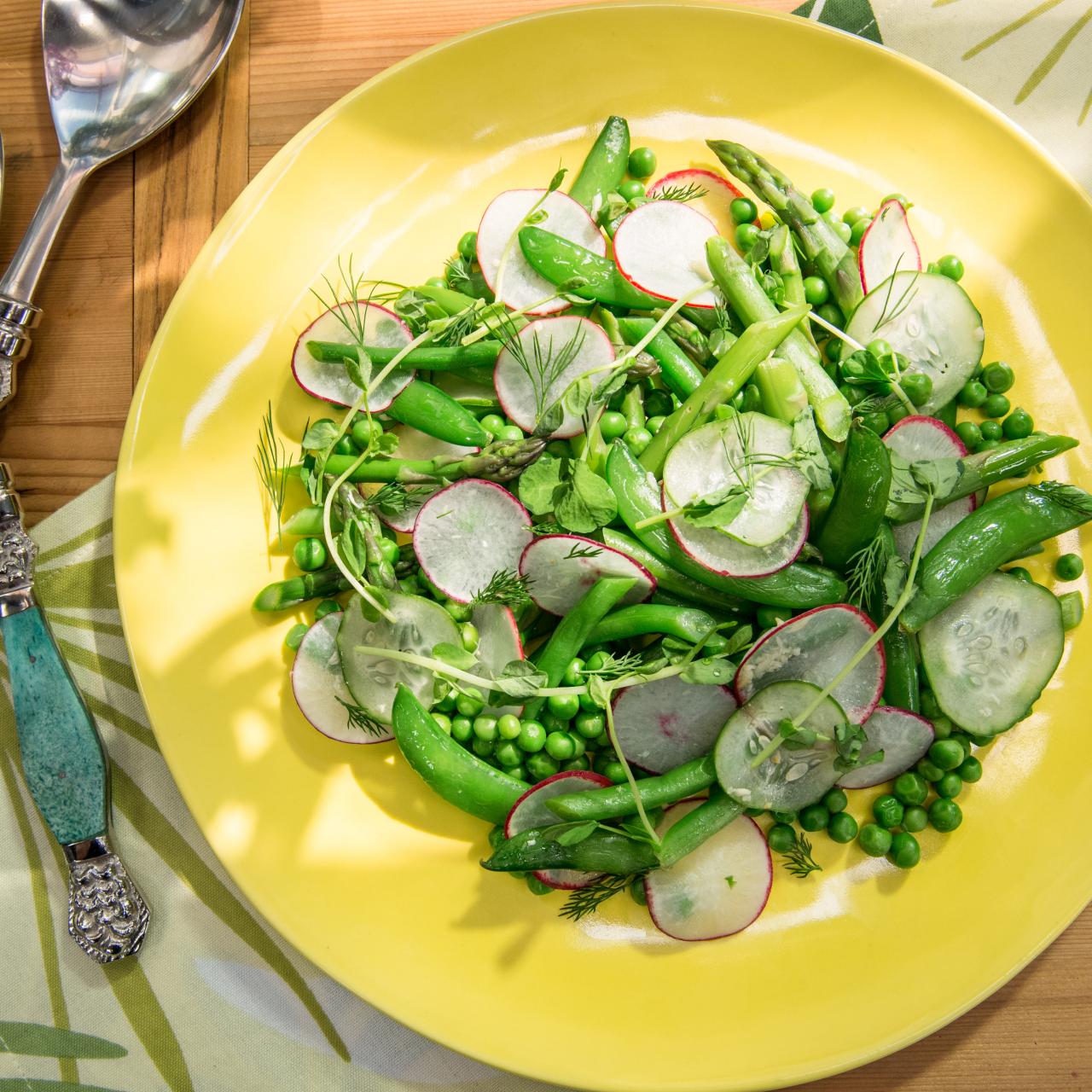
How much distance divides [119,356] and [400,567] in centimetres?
113

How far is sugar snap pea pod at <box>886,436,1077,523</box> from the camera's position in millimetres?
2336

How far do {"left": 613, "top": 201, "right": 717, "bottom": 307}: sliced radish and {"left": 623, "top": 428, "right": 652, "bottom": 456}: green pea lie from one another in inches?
15.3

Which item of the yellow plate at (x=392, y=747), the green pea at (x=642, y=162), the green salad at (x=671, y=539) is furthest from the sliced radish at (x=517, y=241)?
the green pea at (x=642, y=162)

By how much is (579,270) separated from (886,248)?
86cm

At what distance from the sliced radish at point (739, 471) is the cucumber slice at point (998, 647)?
538 millimetres

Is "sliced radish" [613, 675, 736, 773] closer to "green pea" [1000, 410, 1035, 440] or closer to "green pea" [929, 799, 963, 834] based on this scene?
"green pea" [929, 799, 963, 834]

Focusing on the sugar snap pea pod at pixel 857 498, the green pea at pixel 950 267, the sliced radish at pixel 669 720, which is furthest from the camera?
the green pea at pixel 950 267

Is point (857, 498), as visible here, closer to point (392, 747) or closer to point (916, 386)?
point (916, 386)

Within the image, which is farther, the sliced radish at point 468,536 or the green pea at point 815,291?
the green pea at point 815,291

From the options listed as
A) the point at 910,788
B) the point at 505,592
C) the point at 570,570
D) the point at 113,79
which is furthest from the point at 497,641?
the point at 113,79

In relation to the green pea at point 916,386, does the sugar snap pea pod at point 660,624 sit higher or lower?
lower

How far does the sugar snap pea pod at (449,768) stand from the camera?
223cm

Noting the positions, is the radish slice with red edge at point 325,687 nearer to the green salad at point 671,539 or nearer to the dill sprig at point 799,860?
the green salad at point 671,539

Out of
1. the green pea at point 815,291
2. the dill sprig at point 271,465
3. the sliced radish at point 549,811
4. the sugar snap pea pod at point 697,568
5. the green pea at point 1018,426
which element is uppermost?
the green pea at point 815,291
